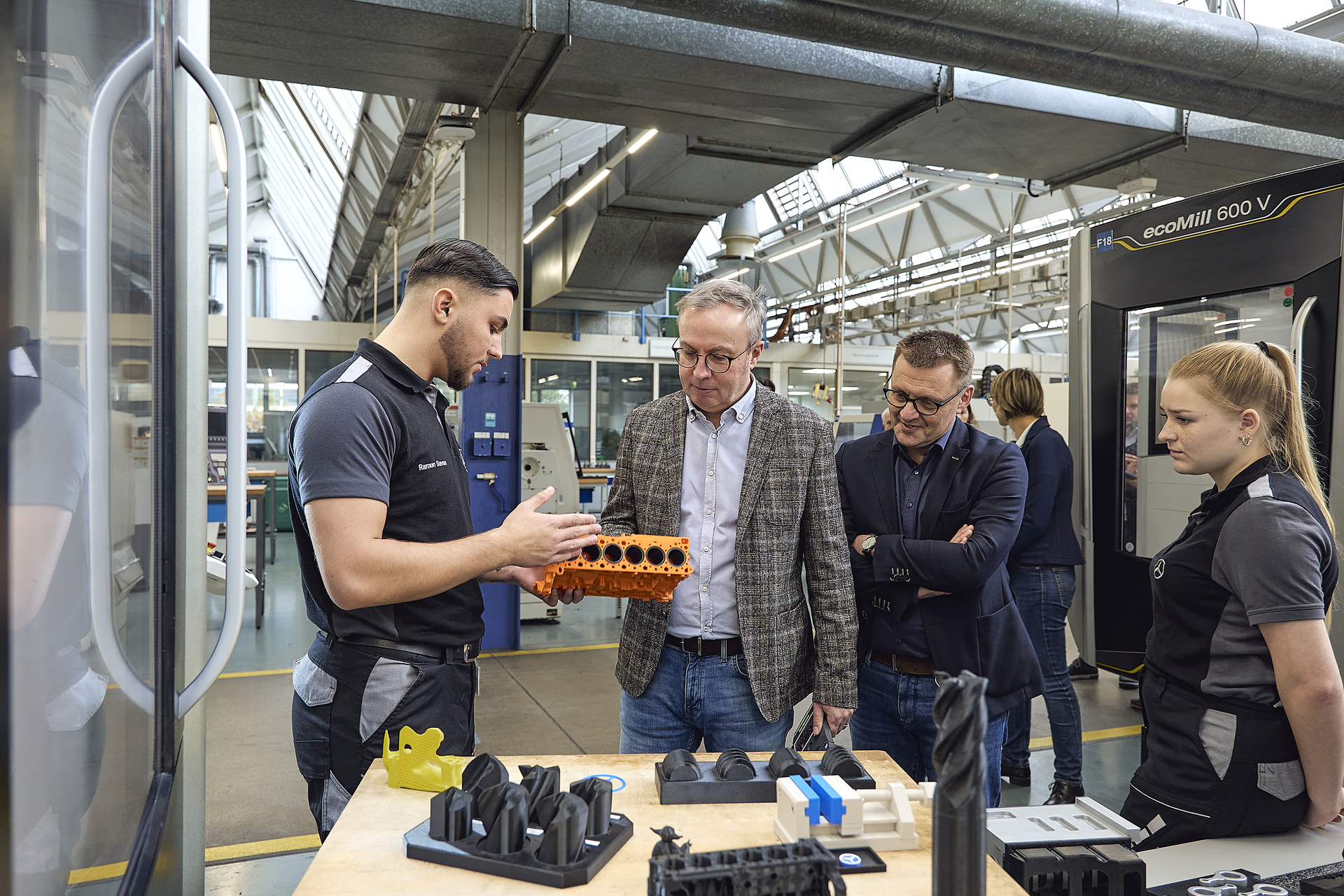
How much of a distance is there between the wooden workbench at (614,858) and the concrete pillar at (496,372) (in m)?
4.08

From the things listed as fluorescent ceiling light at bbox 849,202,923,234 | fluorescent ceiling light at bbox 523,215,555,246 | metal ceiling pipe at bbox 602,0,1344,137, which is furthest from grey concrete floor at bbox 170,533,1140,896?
fluorescent ceiling light at bbox 849,202,923,234

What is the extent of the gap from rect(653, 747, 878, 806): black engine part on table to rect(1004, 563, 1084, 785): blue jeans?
7.15ft

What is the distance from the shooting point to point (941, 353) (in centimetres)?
210

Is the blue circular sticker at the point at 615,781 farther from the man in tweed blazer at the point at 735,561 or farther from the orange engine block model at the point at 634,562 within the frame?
the man in tweed blazer at the point at 735,561

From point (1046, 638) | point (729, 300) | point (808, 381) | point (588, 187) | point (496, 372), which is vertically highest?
point (588, 187)

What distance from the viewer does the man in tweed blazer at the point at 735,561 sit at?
188 centimetres

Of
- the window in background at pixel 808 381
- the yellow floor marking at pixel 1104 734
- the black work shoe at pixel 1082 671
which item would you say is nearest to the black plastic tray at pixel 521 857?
the yellow floor marking at pixel 1104 734

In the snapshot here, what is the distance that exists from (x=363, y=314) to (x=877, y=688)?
1691 cm

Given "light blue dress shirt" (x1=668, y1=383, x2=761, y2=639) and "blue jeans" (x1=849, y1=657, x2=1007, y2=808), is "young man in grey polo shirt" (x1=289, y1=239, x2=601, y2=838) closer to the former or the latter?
"light blue dress shirt" (x1=668, y1=383, x2=761, y2=639)

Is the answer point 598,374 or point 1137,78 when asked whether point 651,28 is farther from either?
point 598,374

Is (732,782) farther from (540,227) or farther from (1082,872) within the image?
(540,227)

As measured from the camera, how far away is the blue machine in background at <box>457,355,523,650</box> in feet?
17.7

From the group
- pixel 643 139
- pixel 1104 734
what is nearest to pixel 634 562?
pixel 1104 734

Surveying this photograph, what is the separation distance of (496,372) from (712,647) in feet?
12.5
